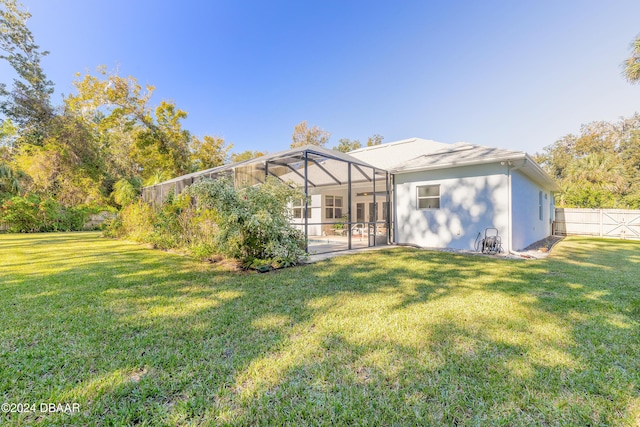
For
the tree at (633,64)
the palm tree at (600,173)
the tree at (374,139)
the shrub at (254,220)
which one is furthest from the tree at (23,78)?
the palm tree at (600,173)

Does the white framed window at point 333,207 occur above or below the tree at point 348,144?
below

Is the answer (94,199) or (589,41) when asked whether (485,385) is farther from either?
(94,199)

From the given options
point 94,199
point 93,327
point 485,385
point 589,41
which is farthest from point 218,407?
point 94,199

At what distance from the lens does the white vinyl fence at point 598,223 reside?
13.7m

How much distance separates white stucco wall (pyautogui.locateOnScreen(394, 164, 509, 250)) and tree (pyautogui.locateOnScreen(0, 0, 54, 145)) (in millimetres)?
21800

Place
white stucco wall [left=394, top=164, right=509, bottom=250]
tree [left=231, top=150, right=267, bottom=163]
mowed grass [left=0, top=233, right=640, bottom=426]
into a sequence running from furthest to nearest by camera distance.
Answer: tree [left=231, top=150, right=267, bottom=163], white stucco wall [left=394, top=164, right=509, bottom=250], mowed grass [left=0, top=233, right=640, bottom=426]

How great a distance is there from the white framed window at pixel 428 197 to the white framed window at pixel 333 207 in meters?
5.88

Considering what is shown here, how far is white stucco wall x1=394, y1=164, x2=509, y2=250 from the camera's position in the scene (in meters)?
8.64

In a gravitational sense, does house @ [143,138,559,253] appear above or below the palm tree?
below

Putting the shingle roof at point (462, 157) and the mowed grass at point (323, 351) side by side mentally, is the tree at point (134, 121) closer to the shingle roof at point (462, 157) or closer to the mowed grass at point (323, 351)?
the mowed grass at point (323, 351)

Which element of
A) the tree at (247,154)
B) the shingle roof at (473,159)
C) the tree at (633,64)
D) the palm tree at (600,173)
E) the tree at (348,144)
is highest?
the tree at (348,144)

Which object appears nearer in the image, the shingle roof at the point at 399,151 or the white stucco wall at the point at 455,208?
the white stucco wall at the point at 455,208

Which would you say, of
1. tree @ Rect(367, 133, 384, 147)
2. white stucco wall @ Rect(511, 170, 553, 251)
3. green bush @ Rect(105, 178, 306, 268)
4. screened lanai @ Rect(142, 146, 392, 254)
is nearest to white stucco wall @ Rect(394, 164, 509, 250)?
white stucco wall @ Rect(511, 170, 553, 251)

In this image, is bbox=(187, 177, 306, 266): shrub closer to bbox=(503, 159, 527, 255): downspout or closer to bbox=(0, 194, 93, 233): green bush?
bbox=(503, 159, 527, 255): downspout
